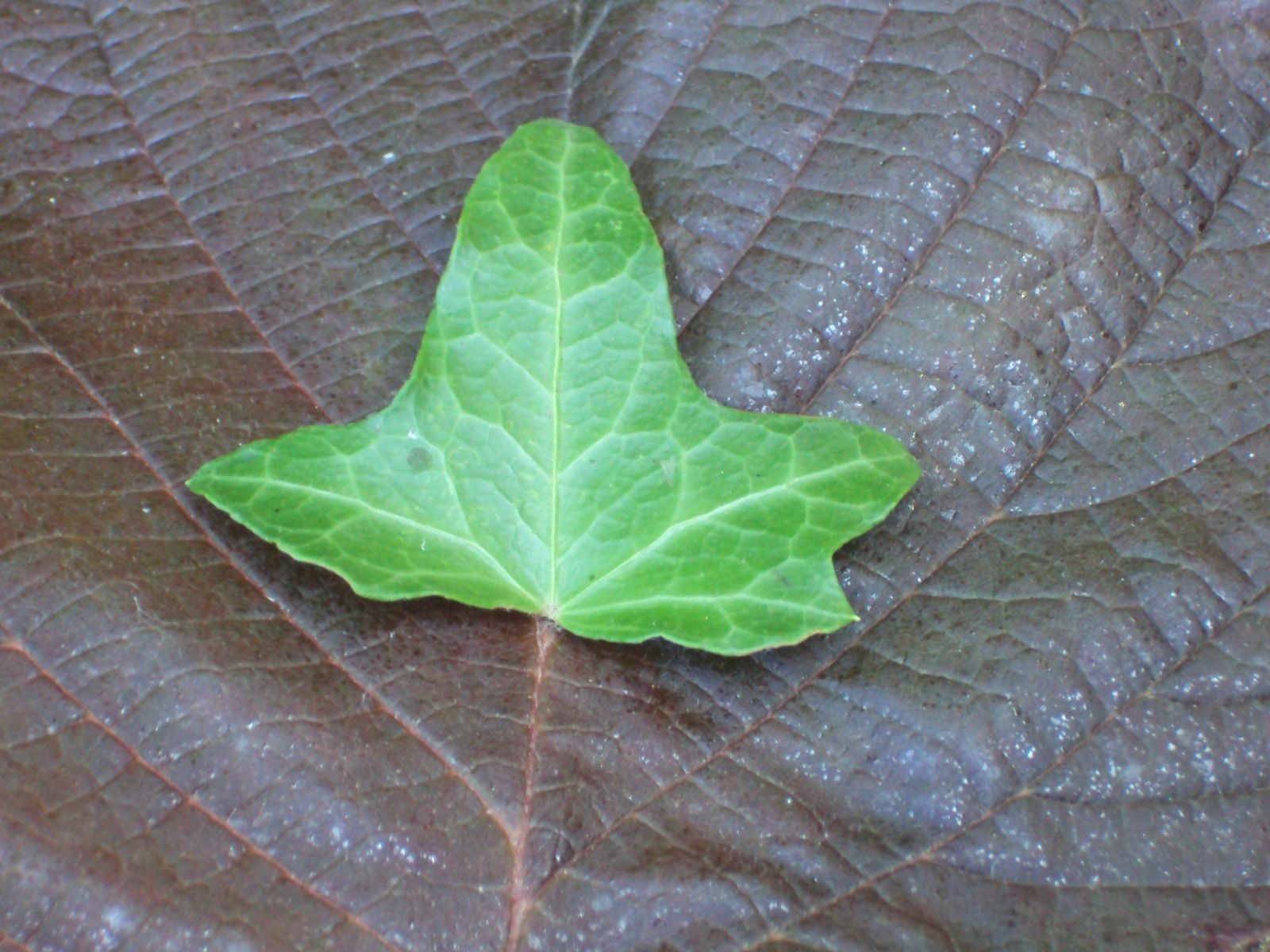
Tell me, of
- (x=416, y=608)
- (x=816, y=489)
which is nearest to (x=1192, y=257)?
(x=816, y=489)

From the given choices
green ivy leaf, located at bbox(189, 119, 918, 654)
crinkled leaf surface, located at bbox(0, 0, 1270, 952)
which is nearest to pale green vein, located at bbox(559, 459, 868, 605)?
green ivy leaf, located at bbox(189, 119, 918, 654)

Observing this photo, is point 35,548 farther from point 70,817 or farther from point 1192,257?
point 1192,257

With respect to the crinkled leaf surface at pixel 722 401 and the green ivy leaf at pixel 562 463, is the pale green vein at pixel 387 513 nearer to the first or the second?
the green ivy leaf at pixel 562 463

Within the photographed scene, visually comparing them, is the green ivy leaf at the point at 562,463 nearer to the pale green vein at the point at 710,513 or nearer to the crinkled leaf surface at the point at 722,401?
the pale green vein at the point at 710,513

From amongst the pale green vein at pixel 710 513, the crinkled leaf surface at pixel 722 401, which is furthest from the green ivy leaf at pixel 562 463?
the crinkled leaf surface at pixel 722 401
